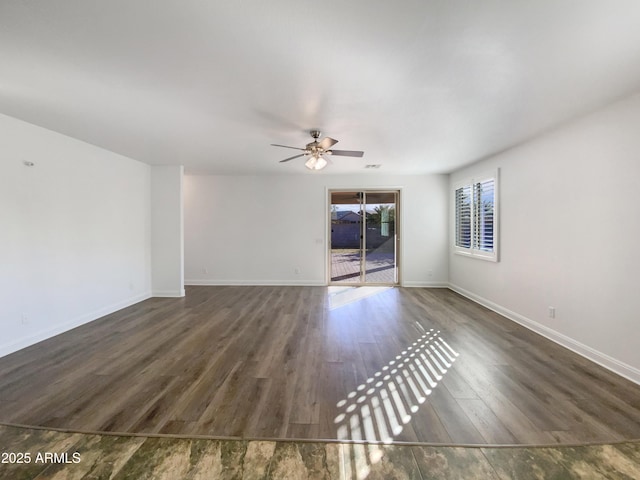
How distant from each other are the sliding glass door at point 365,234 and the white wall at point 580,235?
8.08ft

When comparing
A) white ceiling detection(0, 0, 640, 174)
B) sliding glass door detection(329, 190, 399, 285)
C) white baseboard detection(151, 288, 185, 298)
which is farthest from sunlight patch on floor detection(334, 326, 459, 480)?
white baseboard detection(151, 288, 185, 298)

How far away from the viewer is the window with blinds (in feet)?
14.5

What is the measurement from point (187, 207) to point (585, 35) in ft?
21.8

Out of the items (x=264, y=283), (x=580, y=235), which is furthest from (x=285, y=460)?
(x=264, y=283)

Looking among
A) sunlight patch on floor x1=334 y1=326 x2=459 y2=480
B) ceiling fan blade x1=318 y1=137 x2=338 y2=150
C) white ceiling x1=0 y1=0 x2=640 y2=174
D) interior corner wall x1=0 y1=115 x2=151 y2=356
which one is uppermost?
white ceiling x1=0 y1=0 x2=640 y2=174

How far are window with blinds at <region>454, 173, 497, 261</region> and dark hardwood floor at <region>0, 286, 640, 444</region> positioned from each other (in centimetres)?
134

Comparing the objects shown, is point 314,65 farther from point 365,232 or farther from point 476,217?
point 365,232

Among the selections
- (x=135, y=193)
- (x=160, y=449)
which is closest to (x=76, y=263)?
(x=135, y=193)

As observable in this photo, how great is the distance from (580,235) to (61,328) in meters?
6.38

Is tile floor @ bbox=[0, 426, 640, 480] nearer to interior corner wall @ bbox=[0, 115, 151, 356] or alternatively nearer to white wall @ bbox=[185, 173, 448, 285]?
interior corner wall @ bbox=[0, 115, 151, 356]

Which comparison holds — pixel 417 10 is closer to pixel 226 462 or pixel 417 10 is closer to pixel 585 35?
pixel 585 35

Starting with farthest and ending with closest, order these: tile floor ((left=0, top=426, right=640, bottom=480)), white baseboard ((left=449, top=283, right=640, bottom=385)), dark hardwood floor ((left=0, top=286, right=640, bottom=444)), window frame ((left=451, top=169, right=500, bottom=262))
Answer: window frame ((left=451, top=169, right=500, bottom=262)) < white baseboard ((left=449, top=283, right=640, bottom=385)) < dark hardwood floor ((left=0, top=286, right=640, bottom=444)) < tile floor ((left=0, top=426, right=640, bottom=480))

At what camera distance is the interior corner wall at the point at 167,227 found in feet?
17.0

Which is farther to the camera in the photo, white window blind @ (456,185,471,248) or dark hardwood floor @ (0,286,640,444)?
white window blind @ (456,185,471,248)
